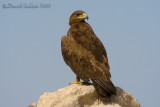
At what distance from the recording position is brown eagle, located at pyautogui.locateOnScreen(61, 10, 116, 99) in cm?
917

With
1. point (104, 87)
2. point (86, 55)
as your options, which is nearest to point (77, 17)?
point (86, 55)

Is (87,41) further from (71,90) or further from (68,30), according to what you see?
(71,90)

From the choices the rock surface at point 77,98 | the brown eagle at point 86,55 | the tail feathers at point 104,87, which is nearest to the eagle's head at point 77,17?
the brown eagle at point 86,55

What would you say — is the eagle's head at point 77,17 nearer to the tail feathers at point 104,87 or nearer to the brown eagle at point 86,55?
the brown eagle at point 86,55

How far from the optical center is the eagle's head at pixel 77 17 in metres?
10.7

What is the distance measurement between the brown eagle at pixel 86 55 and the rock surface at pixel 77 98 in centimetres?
29

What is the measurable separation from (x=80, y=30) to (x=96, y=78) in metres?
1.93

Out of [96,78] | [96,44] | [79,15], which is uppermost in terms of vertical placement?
[79,15]

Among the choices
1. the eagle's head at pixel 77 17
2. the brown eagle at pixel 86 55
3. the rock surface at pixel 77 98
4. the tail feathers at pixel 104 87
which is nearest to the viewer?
the tail feathers at pixel 104 87

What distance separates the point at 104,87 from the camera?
9.00 meters

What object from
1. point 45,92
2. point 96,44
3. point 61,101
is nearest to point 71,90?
point 61,101

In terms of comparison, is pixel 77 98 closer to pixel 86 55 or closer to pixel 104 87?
pixel 104 87

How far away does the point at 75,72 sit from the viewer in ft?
32.3

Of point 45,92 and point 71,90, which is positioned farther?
point 45,92
